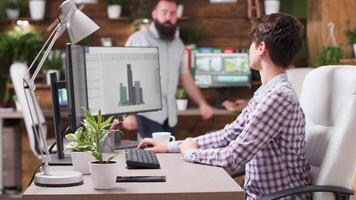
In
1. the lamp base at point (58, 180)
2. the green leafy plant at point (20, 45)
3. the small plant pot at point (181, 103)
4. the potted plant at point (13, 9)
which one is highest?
the potted plant at point (13, 9)

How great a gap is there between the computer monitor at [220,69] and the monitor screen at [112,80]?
221cm

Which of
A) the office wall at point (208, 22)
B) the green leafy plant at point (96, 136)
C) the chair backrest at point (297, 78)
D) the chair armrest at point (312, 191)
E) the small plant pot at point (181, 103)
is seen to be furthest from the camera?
the office wall at point (208, 22)

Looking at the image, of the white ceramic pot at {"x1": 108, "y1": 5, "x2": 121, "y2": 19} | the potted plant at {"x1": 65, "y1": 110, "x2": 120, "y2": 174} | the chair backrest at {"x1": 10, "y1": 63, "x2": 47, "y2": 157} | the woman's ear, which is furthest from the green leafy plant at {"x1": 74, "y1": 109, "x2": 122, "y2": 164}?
the white ceramic pot at {"x1": 108, "y1": 5, "x2": 121, "y2": 19}

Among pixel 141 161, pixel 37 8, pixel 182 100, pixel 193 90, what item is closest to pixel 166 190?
pixel 141 161

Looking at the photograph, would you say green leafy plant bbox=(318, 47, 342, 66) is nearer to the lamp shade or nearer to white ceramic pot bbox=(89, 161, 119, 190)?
the lamp shade

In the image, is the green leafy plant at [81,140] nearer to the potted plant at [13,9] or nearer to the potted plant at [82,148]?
the potted plant at [82,148]

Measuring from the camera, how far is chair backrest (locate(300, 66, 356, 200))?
2.57 meters

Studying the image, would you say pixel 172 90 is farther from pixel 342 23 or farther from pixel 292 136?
pixel 292 136

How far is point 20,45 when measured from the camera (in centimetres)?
591

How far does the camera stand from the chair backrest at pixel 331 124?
8.42 feet

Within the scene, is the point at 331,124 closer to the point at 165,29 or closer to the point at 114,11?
the point at 165,29

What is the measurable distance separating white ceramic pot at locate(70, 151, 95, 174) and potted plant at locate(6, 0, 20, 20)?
3.94 meters

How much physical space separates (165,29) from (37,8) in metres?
1.60

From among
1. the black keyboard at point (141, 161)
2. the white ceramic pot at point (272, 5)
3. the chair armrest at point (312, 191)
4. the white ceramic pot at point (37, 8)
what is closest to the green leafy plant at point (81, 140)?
the black keyboard at point (141, 161)
